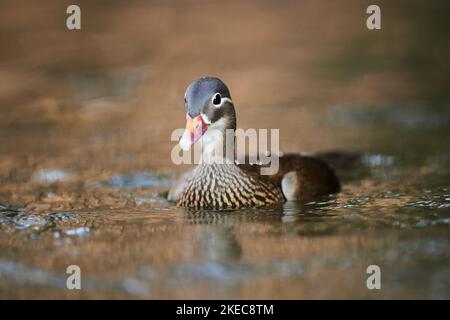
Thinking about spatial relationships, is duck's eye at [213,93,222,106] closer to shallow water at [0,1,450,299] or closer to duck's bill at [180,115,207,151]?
duck's bill at [180,115,207,151]

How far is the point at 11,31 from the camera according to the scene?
18750 mm

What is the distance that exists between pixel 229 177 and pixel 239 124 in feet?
14.8

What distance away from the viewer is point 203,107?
863 centimetres

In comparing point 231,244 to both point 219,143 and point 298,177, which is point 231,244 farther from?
point 298,177

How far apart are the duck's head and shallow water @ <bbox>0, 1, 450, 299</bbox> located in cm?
92

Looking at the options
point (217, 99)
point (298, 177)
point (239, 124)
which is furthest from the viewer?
point (239, 124)

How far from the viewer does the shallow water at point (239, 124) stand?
6957 millimetres

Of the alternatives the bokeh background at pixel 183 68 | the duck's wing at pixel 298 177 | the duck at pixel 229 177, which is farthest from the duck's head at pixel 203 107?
the bokeh background at pixel 183 68

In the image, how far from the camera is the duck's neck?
903 centimetres

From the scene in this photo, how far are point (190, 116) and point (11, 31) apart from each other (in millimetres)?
11368

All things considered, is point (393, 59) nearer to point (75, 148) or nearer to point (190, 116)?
point (75, 148)

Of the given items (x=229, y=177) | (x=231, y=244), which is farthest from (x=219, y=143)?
(x=231, y=244)
